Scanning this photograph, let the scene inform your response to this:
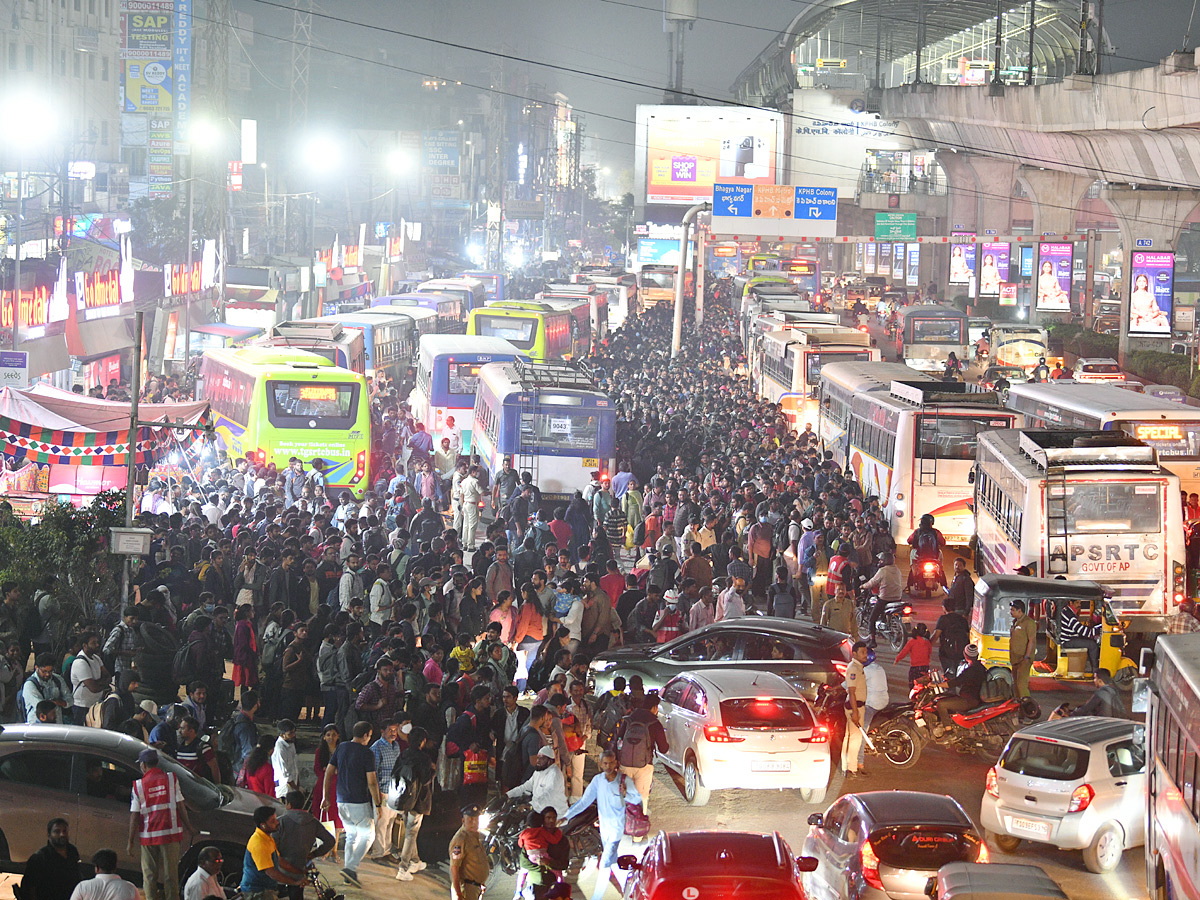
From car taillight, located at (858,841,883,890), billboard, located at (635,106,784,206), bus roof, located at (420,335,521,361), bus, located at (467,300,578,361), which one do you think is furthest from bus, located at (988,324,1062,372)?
car taillight, located at (858,841,883,890)

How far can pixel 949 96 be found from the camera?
196ft

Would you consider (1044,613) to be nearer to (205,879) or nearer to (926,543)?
(926,543)

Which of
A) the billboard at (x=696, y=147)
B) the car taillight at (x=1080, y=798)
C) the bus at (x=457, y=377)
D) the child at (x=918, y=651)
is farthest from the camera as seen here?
the billboard at (x=696, y=147)

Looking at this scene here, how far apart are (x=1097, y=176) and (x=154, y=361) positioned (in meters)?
32.7

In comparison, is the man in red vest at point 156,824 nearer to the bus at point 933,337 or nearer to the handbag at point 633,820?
the handbag at point 633,820

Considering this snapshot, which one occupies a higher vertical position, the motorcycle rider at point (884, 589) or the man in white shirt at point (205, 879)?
the man in white shirt at point (205, 879)

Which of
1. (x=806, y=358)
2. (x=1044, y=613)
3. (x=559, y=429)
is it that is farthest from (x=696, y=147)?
(x=1044, y=613)

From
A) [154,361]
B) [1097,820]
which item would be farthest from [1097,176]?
[1097,820]

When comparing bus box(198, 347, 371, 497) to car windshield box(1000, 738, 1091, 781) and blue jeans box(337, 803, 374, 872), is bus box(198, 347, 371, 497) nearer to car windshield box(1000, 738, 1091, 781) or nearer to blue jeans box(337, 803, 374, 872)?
blue jeans box(337, 803, 374, 872)

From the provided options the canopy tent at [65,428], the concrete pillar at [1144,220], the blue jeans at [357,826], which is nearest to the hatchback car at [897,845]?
the blue jeans at [357,826]

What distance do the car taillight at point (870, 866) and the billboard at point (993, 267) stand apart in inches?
2157

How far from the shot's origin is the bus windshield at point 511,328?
37000 millimetres

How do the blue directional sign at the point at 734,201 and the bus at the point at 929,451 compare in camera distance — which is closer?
the bus at the point at 929,451

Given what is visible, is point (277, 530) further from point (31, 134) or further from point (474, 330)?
point (31, 134)
